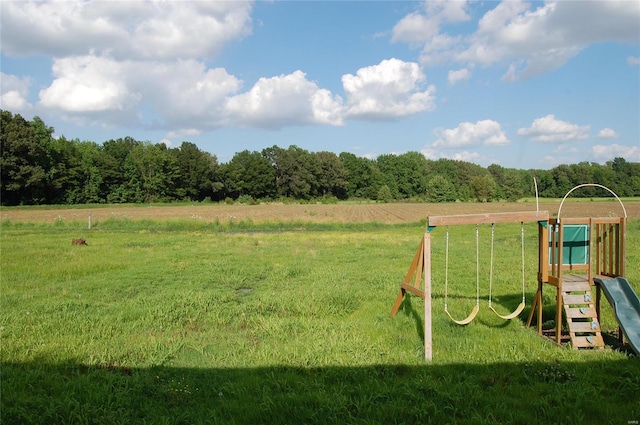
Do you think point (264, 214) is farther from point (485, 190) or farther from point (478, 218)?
point (485, 190)

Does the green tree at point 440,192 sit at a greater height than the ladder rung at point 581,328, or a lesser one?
greater

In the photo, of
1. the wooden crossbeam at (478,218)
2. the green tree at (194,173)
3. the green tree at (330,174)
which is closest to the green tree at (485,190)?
the green tree at (330,174)

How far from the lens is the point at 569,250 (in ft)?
22.4

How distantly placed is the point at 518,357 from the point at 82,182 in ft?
286

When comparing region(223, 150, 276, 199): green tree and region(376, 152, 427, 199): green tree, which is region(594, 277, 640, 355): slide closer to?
region(223, 150, 276, 199): green tree

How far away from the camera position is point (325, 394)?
14.7ft

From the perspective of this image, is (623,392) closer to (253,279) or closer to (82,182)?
(253,279)

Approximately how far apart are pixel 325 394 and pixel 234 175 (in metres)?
97.2

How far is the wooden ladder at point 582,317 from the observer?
5.96 m

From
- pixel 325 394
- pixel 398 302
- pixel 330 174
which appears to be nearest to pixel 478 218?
pixel 398 302

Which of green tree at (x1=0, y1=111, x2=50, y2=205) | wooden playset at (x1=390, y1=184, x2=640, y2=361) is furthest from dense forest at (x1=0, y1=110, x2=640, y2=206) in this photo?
wooden playset at (x1=390, y1=184, x2=640, y2=361)

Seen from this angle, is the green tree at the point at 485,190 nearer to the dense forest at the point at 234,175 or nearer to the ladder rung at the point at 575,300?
the dense forest at the point at 234,175

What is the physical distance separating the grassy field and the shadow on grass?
2cm

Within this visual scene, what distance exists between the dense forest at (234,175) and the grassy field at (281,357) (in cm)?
6589
